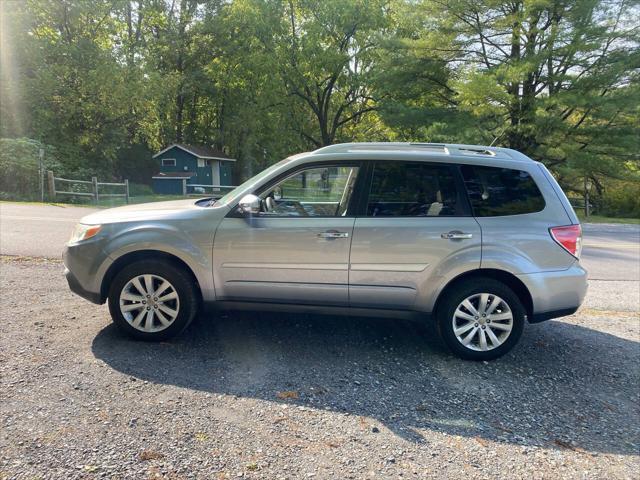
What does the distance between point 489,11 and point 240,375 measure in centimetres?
2208

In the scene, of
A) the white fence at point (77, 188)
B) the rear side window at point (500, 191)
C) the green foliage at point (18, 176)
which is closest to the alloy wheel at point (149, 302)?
the rear side window at point (500, 191)

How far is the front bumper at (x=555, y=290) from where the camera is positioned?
3.62m

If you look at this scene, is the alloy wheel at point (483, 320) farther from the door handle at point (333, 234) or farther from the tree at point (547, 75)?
the tree at point (547, 75)

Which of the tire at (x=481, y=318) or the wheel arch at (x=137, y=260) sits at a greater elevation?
the wheel arch at (x=137, y=260)

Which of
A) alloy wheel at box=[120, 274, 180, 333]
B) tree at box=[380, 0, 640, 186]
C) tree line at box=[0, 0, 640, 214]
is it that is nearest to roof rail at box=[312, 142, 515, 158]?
alloy wheel at box=[120, 274, 180, 333]

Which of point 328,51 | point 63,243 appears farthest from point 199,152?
point 63,243

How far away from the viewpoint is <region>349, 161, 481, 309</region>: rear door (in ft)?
11.8

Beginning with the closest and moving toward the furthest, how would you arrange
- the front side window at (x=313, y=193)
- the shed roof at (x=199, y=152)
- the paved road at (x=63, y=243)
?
the front side window at (x=313, y=193) < the paved road at (x=63, y=243) < the shed roof at (x=199, y=152)

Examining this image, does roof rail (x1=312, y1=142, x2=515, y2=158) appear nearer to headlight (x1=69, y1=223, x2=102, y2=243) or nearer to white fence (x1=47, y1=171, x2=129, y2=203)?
headlight (x1=69, y1=223, x2=102, y2=243)

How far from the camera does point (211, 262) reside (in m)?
3.74

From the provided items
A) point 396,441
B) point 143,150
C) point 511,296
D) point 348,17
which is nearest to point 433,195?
point 511,296

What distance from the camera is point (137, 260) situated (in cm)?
375

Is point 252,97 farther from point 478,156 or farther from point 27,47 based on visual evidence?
point 478,156

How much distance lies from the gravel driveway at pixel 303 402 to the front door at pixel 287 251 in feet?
1.75
